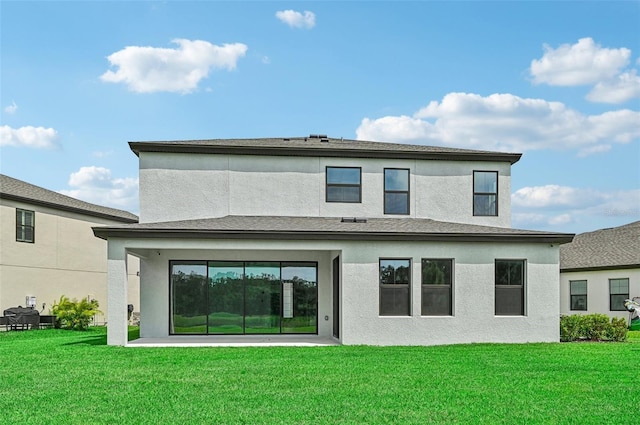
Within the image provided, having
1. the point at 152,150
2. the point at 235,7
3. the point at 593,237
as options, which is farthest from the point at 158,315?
the point at 593,237

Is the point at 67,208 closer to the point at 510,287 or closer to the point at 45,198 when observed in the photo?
the point at 45,198

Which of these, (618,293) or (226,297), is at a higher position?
(226,297)

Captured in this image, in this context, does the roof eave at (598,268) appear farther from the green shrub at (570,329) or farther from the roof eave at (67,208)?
the roof eave at (67,208)

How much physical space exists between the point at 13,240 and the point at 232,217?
1299cm

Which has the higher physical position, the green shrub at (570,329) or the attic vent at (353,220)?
the attic vent at (353,220)

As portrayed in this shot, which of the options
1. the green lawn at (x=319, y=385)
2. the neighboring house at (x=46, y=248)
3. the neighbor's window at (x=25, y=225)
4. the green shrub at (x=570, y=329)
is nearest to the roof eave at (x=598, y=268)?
the green shrub at (x=570, y=329)

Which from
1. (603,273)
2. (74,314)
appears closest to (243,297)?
(74,314)

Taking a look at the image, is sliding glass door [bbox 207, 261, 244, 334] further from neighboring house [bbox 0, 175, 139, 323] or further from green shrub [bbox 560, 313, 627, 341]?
neighboring house [bbox 0, 175, 139, 323]

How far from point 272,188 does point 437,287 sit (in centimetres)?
652

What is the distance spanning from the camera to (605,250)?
1346 inches

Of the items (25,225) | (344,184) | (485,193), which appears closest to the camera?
(344,184)

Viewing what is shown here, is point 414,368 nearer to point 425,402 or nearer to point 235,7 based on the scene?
point 425,402

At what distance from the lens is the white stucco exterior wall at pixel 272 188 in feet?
72.2

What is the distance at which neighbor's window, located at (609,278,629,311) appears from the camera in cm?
3073
